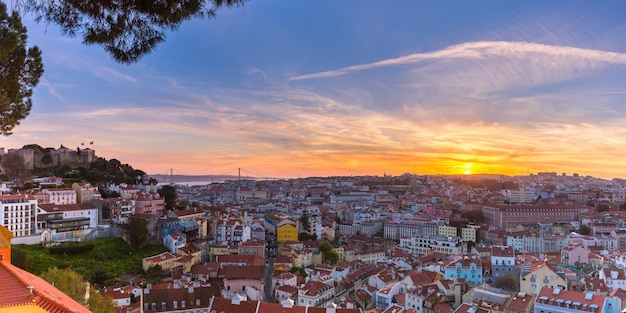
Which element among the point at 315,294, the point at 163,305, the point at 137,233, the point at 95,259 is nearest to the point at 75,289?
the point at 163,305

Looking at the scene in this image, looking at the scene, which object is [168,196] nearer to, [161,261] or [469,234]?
[161,261]

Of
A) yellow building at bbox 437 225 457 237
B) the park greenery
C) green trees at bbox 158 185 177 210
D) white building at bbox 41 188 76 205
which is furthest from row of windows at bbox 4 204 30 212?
yellow building at bbox 437 225 457 237

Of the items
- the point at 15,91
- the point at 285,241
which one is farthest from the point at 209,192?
the point at 15,91

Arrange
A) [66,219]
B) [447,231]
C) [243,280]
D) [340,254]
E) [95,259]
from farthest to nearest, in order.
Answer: [447,231] < [340,254] < [66,219] < [95,259] < [243,280]

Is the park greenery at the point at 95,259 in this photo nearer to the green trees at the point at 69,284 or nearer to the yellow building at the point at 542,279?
the green trees at the point at 69,284

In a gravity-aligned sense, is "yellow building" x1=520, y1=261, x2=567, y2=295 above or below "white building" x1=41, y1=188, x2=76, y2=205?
below

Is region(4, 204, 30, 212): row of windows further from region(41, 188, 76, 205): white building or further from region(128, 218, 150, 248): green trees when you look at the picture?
region(128, 218, 150, 248): green trees
